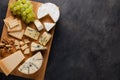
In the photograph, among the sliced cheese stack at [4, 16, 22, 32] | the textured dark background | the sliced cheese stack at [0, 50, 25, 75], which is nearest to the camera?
the sliced cheese stack at [0, 50, 25, 75]

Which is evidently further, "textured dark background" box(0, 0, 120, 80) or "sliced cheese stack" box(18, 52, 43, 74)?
"textured dark background" box(0, 0, 120, 80)

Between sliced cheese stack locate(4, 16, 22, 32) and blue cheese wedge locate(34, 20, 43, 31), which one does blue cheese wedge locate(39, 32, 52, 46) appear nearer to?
blue cheese wedge locate(34, 20, 43, 31)

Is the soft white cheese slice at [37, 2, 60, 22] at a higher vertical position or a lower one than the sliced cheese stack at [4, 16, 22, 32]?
higher

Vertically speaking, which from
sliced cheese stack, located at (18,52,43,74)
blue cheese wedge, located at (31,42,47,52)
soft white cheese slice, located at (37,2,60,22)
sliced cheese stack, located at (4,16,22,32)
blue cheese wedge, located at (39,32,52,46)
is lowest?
sliced cheese stack, located at (18,52,43,74)

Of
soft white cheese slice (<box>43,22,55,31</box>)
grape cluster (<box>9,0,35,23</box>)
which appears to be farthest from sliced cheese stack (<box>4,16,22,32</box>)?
soft white cheese slice (<box>43,22,55,31</box>)

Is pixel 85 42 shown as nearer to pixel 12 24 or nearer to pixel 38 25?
pixel 38 25

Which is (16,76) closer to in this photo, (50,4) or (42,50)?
(42,50)

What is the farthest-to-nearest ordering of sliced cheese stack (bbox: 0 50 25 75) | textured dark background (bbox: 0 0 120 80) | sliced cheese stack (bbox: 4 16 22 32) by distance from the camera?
textured dark background (bbox: 0 0 120 80), sliced cheese stack (bbox: 4 16 22 32), sliced cheese stack (bbox: 0 50 25 75)
